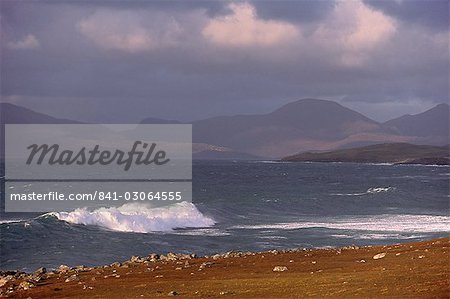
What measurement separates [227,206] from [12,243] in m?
34.7

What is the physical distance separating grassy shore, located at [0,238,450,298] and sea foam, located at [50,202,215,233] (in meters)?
25.3

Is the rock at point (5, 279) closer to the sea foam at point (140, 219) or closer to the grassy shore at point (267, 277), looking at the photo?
the grassy shore at point (267, 277)

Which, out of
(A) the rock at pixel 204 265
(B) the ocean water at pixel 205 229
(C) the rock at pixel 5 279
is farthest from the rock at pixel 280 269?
(B) the ocean water at pixel 205 229

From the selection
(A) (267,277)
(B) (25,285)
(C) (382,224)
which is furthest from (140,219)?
(A) (267,277)

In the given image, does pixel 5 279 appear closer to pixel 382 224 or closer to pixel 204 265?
pixel 204 265

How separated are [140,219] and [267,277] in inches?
1496

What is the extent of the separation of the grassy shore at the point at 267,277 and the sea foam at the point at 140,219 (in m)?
25.3

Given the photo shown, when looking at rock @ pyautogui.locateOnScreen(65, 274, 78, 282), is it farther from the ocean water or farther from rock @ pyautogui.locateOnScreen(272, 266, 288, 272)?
the ocean water

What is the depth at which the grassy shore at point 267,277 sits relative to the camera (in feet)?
68.2

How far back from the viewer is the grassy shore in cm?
2080

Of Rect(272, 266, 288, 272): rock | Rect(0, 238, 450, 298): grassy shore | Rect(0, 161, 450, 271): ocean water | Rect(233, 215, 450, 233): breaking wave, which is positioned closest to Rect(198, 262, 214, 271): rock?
Rect(0, 238, 450, 298): grassy shore

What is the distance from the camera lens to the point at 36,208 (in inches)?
3305

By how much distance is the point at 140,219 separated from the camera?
204 ft

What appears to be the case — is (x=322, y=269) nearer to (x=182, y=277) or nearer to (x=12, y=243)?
(x=182, y=277)
